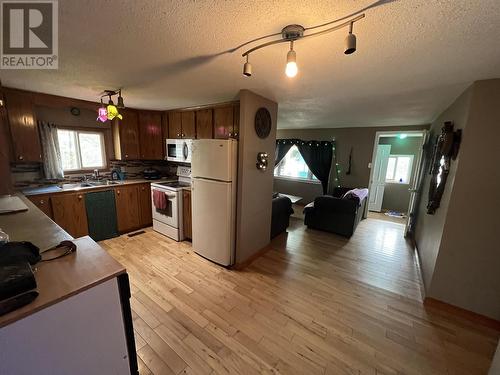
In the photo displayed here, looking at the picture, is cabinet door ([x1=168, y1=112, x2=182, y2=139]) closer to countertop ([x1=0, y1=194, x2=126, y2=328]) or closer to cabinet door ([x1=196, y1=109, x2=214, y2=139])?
cabinet door ([x1=196, y1=109, x2=214, y2=139])

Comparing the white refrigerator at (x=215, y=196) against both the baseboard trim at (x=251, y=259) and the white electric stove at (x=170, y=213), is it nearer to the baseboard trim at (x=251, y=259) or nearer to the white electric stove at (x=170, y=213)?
the baseboard trim at (x=251, y=259)

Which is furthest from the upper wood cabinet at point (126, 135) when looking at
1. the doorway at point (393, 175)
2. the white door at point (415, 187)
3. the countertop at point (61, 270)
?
the doorway at point (393, 175)

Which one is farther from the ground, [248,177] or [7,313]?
[248,177]

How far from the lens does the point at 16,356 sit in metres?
0.81

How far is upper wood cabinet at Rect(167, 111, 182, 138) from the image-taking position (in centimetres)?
359

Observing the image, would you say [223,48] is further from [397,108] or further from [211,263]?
[397,108]

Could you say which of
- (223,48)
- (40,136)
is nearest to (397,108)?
(223,48)

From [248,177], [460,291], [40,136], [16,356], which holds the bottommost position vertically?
[460,291]

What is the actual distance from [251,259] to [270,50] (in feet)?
8.22

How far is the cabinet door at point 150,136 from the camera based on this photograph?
12.5 feet

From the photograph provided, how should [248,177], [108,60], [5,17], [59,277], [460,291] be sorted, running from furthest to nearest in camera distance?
[248,177]
[460,291]
[108,60]
[5,17]
[59,277]

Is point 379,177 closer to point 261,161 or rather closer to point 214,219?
point 261,161

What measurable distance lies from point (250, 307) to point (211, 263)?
959mm

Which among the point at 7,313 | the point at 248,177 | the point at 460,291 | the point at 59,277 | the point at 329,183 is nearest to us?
the point at 7,313
